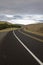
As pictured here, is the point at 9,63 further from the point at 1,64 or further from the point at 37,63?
the point at 37,63

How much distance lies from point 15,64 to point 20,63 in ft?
1.02

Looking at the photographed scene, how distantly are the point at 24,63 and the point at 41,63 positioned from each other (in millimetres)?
711

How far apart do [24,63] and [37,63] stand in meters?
0.55

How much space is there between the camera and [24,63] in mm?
10195

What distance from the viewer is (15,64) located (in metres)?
9.98

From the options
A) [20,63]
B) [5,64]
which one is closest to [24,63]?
[20,63]

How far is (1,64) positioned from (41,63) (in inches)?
65.2

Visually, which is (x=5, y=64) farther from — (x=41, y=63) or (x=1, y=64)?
(x=41, y=63)

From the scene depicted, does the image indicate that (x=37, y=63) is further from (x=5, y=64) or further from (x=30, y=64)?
(x=5, y=64)

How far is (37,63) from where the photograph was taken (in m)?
10.1

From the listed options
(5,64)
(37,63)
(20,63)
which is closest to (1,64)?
(5,64)

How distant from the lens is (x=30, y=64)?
9.89 m

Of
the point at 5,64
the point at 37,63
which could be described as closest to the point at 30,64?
the point at 37,63

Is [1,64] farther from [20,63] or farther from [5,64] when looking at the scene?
[20,63]
